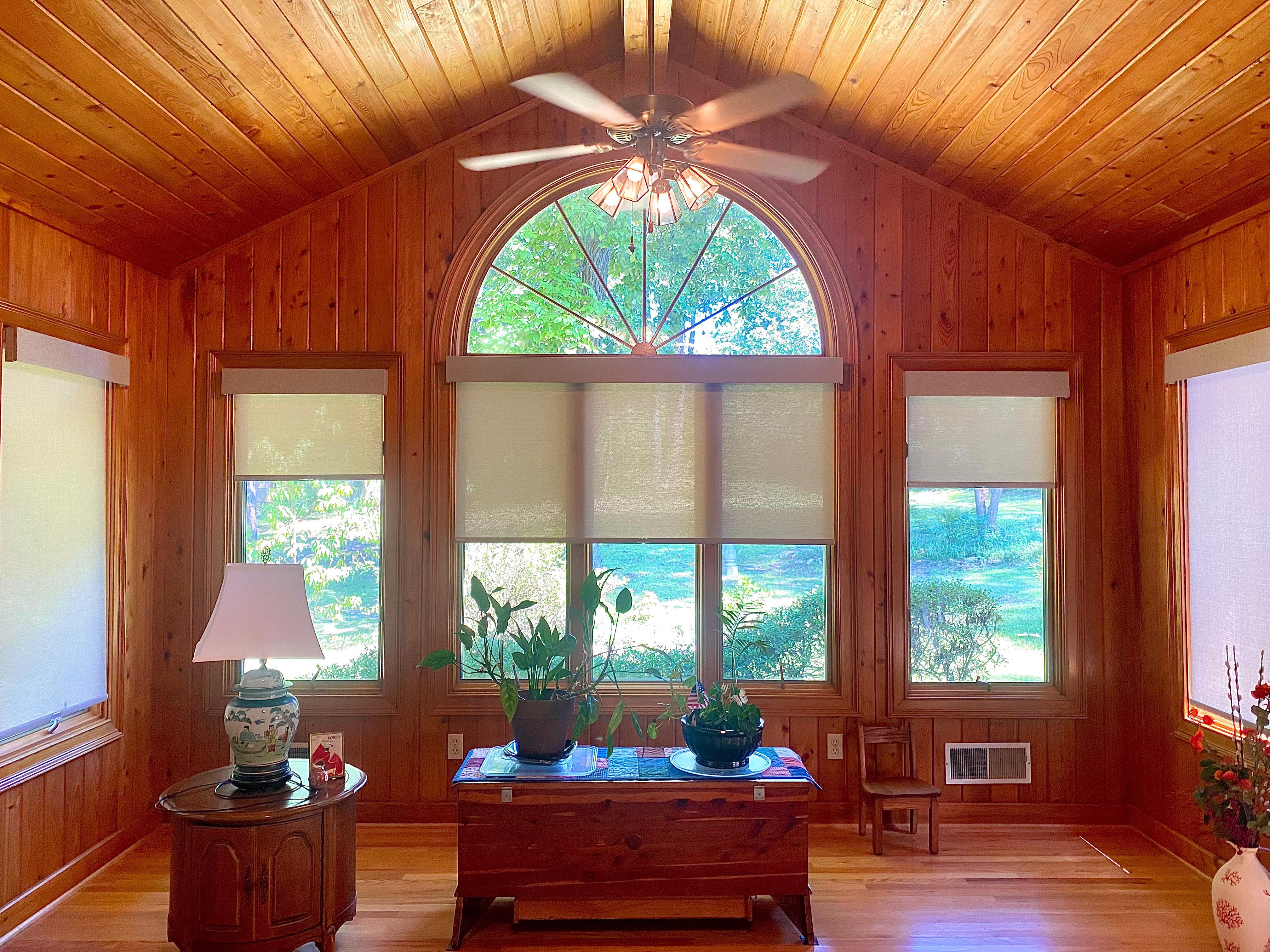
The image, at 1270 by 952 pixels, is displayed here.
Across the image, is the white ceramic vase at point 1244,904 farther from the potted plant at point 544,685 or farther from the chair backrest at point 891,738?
the potted plant at point 544,685

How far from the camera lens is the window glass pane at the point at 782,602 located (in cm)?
411

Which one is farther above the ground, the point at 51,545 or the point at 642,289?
the point at 642,289

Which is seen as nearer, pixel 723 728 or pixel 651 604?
pixel 723 728

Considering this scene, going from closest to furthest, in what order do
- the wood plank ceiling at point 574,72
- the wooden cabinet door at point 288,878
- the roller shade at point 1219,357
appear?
the wood plank ceiling at point 574,72 → the wooden cabinet door at point 288,878 → the roller shade at point 1219,357

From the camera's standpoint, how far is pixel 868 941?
295 centimetres

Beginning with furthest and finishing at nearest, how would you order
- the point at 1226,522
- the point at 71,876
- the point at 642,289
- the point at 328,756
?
the point at 642,289
the point at 1226,522
the point at 71,876
the point at 328,756

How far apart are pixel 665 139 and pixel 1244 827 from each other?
278cm

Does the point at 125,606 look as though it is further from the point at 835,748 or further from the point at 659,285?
the point at 835,748

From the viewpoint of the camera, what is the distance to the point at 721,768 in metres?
3.09

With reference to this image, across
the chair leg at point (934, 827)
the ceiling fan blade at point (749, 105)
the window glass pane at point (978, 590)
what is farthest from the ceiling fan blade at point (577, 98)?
the chair leg at point (934, 827)

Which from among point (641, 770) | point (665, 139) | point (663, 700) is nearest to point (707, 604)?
point (663, 700)

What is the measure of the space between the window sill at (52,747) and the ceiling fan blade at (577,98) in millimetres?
2840

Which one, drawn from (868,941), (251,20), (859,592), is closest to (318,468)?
Result: (251,20)

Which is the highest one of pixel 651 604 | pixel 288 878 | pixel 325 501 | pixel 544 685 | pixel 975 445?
pixel 975 445
